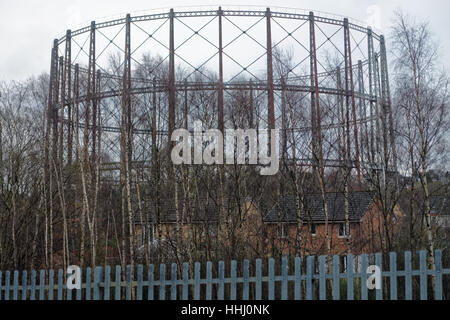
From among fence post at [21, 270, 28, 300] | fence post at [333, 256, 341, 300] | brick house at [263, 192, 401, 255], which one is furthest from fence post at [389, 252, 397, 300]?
fence post at [21, 270, 28, 300]

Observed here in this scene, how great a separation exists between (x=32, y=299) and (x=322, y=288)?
3.08 meters

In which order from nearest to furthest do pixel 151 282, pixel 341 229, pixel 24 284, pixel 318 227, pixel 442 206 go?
pixel 151 282
pixel 24 284
pixel 442 206
pixel 318 227
pixel 341 229

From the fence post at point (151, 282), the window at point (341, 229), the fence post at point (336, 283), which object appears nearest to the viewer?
the fence post at point (336, 283)

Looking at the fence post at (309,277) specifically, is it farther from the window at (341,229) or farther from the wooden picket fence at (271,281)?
the window at (341,229)

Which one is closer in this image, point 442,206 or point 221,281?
point 221,281

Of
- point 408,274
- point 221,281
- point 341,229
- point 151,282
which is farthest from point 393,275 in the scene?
point 341,229

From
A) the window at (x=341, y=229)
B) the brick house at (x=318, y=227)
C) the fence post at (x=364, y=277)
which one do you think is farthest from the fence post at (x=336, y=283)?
the window at (x=341, y=229)

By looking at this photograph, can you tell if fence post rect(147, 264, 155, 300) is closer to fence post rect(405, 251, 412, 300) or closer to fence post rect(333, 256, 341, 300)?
fence post rect(333, 256, 341, 300)

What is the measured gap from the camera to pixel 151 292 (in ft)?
15.5

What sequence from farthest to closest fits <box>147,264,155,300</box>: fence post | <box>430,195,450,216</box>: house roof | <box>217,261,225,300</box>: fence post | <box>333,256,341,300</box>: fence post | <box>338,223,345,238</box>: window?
<box>338,223,345,238</box>: window
<box>430,195,450,216</box>: house roof
<box>147,264,155,300</box>: fence post
<box>217,261,225,300</box>: fence post
<box>333,256,341,300</box>: fence post

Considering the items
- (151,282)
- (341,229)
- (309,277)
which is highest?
(309,277)

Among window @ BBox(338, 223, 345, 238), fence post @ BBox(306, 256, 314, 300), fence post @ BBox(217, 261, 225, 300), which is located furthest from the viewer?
window @ BBox(338, 223, 345, 238)

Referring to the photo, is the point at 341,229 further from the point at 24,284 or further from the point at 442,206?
the point at 24,284
